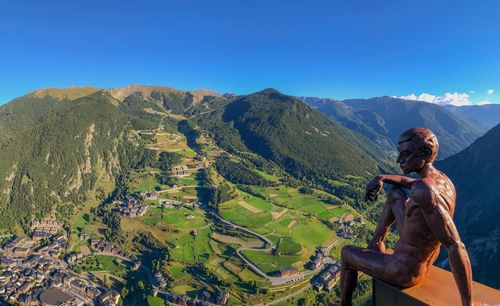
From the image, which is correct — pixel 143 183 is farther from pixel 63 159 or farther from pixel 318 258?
pixel 318 258

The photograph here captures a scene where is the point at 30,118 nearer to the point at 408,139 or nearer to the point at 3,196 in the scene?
the point at 3,196

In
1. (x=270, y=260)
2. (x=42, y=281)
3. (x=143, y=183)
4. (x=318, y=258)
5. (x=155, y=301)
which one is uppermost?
(x=143, y=183)

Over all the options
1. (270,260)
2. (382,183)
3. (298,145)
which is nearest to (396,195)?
(382,183)

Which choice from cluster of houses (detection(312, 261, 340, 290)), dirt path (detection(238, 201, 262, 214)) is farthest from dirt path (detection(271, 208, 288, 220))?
cluster of houses (detection(312, 261, 340, 290))

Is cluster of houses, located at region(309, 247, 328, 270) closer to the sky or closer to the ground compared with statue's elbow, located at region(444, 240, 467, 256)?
closer to the ground

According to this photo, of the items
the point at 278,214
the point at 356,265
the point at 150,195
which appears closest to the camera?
the point at 356,265

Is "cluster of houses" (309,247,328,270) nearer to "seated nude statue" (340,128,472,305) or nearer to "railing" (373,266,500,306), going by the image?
"railing" (373,266,500,306)

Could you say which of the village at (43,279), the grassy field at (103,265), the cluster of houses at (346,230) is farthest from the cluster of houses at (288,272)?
the grassy field at (103,265)
